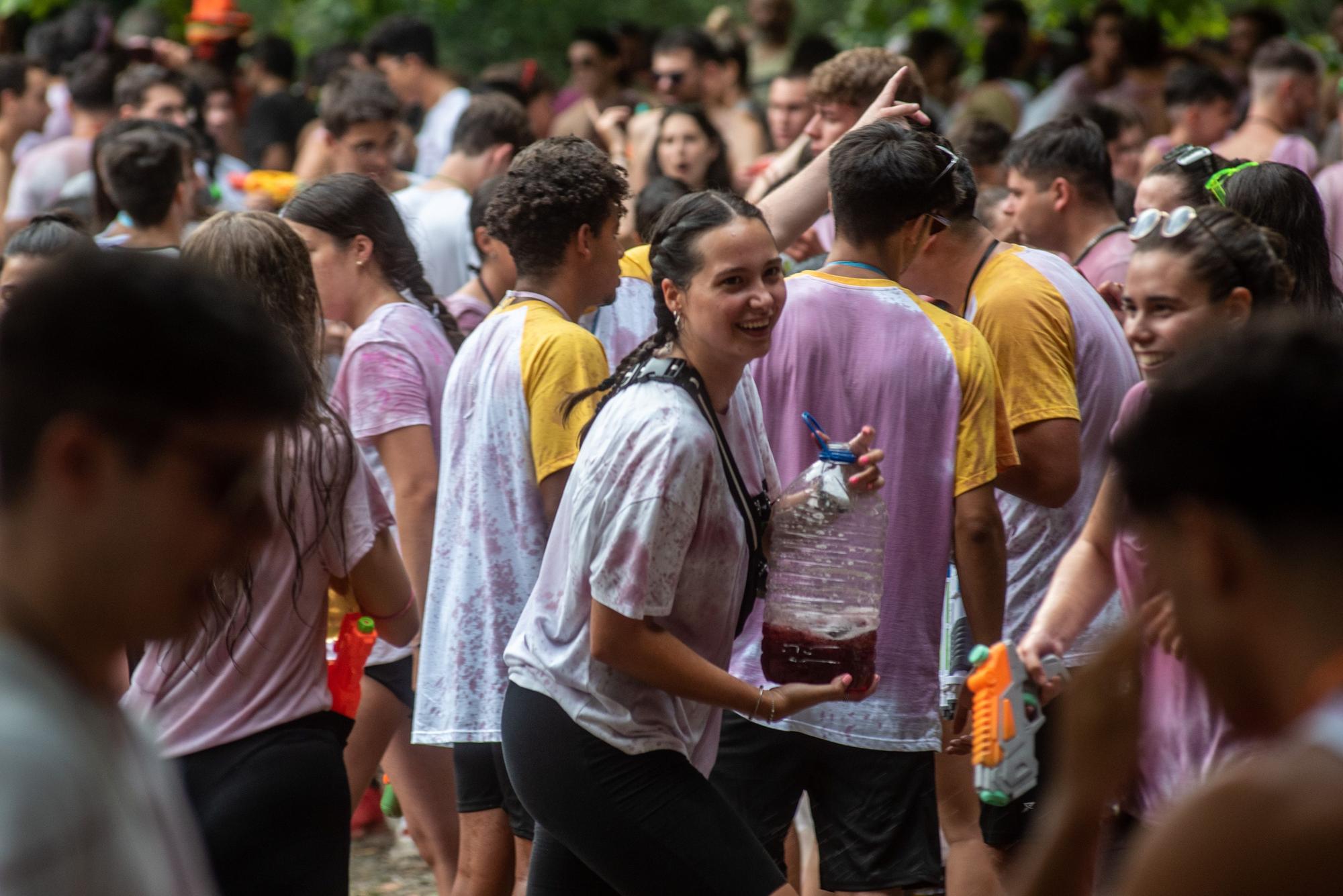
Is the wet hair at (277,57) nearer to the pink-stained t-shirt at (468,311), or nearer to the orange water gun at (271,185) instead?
the orange water gun at (271,185)

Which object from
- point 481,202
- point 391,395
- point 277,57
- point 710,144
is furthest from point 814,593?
point 277,57

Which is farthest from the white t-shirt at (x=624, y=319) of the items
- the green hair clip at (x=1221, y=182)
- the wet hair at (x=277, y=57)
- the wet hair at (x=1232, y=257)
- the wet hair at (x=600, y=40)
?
the wet hair at (x=277, y=57)

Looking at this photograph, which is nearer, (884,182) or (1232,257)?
(1232,257)

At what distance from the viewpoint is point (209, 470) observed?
1552 mm

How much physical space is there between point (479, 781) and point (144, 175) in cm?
313

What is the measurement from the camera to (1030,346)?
434 centimetres

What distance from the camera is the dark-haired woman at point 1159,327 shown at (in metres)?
2.98

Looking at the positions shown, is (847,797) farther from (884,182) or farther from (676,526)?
(884,182)

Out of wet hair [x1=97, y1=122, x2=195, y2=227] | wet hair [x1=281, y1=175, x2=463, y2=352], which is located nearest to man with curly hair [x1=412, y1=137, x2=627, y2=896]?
wet hair [x1=281, y1=175, x2=463, y2=352]

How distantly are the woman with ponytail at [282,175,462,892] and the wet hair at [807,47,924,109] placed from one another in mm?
1865

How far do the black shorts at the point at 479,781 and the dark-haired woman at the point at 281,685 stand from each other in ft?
3.33

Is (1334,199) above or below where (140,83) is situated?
below

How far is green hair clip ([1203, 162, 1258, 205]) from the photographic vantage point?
409cm

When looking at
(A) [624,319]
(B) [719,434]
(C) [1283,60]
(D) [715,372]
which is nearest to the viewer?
(B) [719,434]
